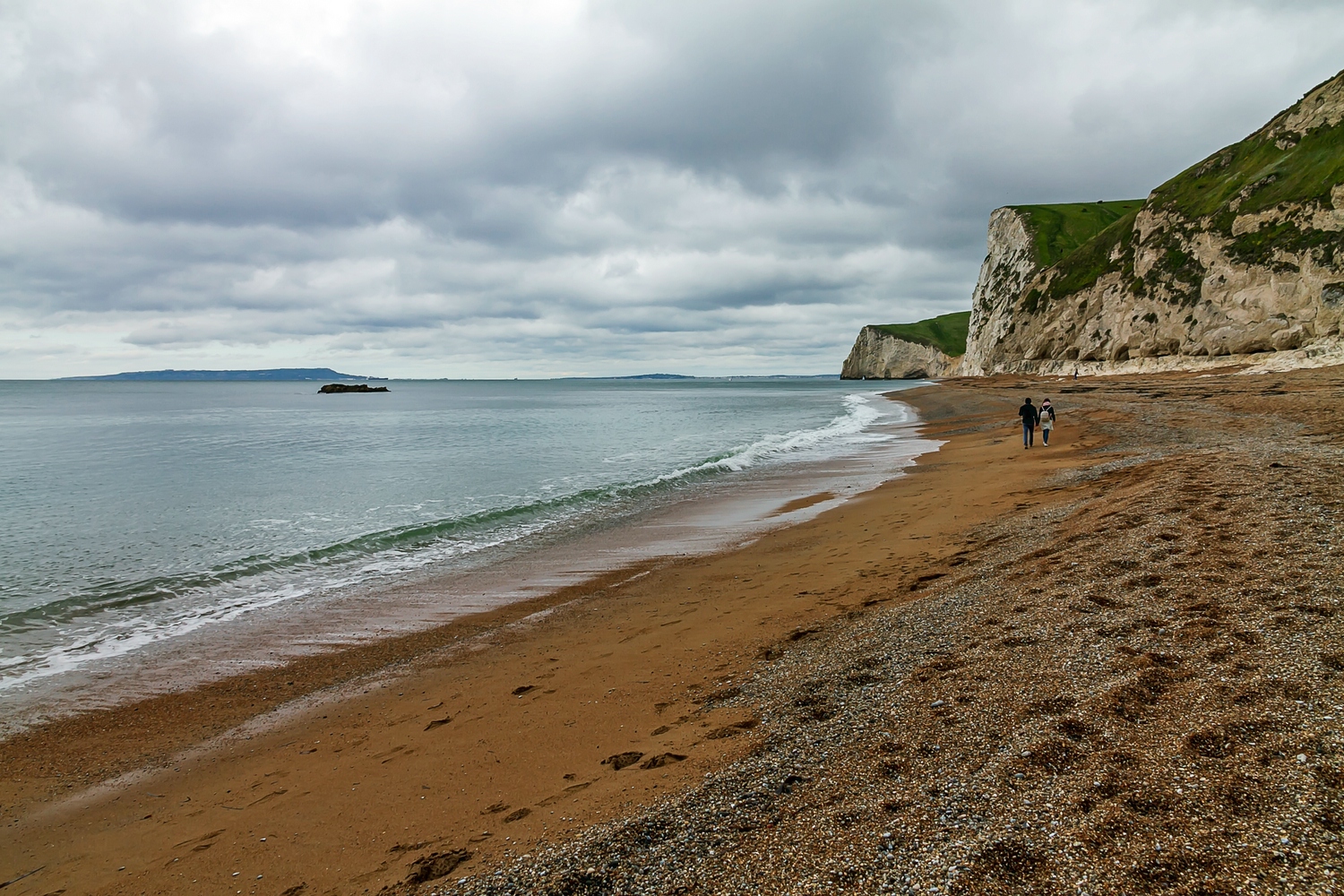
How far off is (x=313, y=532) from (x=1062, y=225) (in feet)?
391

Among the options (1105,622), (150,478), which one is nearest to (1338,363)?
(1105,622)

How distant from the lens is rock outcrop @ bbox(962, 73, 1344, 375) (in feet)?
153

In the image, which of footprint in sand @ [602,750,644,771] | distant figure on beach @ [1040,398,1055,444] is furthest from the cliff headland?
footprint in sand @ [602,750,644,771]

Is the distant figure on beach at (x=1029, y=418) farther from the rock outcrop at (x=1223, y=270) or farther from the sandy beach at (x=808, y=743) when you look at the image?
the rock outcrop at (x=1223, y=270)

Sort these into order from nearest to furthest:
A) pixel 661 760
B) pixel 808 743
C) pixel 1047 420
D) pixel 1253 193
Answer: pixel 808 743
pixel 661 760
pixel 1047 420
pixel 1253 193

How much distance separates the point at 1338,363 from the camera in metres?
40.8

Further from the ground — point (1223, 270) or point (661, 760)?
point (1223, 270)

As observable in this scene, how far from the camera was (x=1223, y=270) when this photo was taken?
54.1 metres

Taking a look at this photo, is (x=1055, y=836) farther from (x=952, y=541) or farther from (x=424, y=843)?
(x=952, y=541)

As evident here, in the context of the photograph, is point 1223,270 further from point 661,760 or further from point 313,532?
point 661,760

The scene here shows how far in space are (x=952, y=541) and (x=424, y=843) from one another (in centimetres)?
989

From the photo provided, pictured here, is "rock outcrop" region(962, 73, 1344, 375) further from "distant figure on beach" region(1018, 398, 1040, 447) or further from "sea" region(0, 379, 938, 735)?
"distant figure on beach" region(1018, 398, 1040, 447)

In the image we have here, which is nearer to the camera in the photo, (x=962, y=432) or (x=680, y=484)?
(x=680, y=484)

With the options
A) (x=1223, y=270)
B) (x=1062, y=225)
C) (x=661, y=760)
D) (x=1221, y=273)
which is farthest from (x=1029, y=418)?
(x=1062, y=225)
